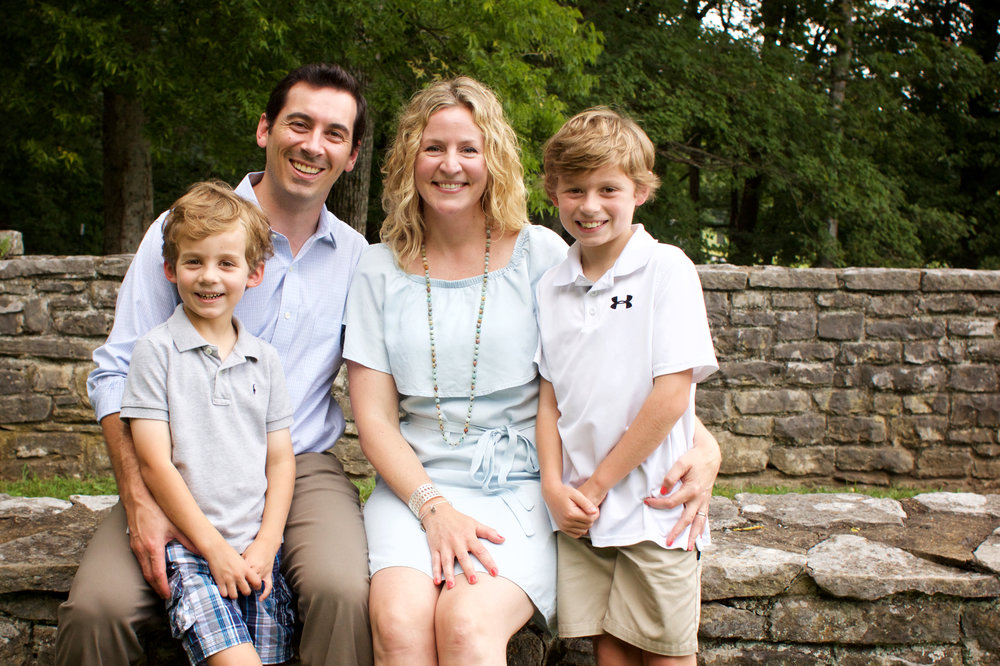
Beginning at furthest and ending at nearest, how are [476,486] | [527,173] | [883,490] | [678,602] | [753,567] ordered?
[527,173] → [883,490] → [753,567] → [476,486] → [678,602]

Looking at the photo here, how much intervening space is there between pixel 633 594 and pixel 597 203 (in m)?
0.91

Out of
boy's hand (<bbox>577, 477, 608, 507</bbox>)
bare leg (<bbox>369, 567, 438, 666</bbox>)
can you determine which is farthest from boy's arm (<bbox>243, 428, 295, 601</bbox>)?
boy's hand (<bbox>577, 477, 608, 507</bbox>)

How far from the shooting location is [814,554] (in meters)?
2.33

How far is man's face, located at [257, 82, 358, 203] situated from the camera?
2270 millimetres

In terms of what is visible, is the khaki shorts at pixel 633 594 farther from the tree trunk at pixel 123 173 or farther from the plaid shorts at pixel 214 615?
the tree trunk at pixel 123 173

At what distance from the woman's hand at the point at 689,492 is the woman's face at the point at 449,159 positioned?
87 cm

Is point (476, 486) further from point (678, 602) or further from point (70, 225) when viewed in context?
point (70, 225)

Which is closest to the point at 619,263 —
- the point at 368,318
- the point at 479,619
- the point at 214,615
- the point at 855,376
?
the point at 368,318

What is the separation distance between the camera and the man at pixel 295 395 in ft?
5.69

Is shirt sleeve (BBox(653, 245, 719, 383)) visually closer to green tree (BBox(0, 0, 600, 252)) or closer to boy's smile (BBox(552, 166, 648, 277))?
boy's smile (BBox(552, 166, 648, 277))

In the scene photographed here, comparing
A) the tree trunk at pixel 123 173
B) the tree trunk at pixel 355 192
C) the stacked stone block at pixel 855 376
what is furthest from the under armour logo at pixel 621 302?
the tree trunk at pixel 123 173

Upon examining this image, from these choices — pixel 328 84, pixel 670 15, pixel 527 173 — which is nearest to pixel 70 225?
pixel 527 173

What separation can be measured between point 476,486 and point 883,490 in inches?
162

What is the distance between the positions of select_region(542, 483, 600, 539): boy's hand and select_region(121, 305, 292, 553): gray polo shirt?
0.70 m
